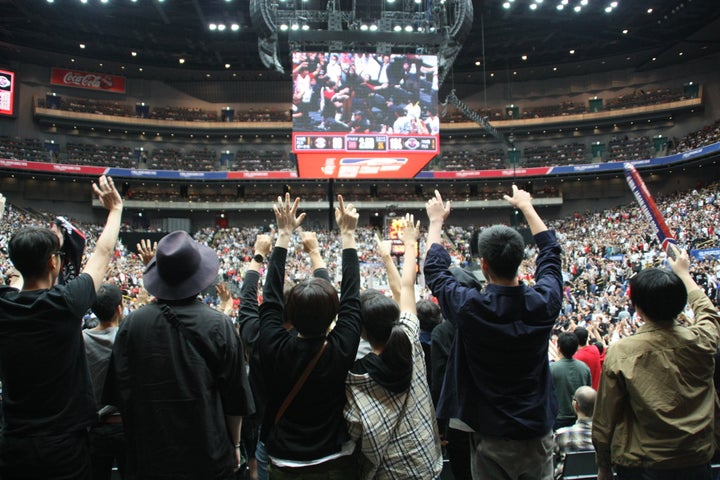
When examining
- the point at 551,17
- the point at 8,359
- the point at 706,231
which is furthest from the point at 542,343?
the point at 551,17

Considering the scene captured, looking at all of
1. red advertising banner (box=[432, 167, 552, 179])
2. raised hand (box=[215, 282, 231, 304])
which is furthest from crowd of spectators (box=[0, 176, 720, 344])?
raised hand (box=[215, 282, 231, 304])

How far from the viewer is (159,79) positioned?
43125 mm

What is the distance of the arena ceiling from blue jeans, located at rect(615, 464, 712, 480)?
101 ft

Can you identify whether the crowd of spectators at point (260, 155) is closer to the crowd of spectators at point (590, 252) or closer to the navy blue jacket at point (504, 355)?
the crowd of spectators at point (590, 252)

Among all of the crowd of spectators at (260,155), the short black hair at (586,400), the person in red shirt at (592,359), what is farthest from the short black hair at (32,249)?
the crowd of spectators at (260,155)

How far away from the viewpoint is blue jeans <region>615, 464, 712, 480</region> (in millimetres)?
2330

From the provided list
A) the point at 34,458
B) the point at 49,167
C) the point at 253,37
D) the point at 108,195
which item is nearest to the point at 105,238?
the point at 108,195

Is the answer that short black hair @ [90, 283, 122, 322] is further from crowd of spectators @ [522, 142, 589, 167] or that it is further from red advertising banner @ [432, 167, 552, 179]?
crowd of spectators @ [522, 142, 589, 167]

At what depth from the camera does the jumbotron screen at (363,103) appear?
21812 mm

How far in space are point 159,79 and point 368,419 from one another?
47.1m

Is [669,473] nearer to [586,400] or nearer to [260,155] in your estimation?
[586,400]

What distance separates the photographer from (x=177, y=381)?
7.06 feet

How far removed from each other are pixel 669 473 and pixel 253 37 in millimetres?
39353

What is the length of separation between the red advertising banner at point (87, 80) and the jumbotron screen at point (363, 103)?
26.9 metres
